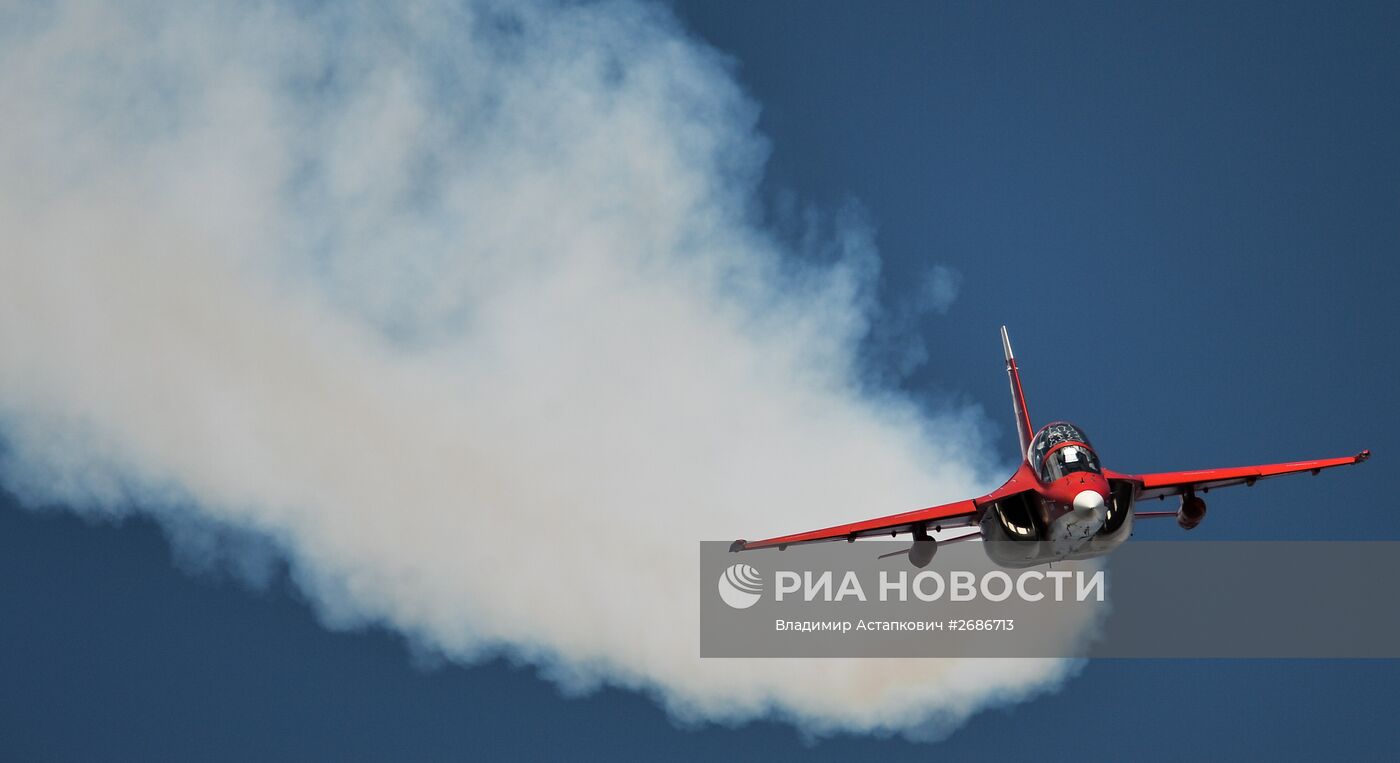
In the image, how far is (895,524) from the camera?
47125 mm

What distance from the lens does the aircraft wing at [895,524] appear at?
47.0 m

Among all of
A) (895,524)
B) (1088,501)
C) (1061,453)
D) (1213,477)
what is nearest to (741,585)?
(895,524)

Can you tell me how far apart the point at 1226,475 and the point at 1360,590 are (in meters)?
27.6

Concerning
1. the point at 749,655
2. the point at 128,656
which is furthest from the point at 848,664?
the point at 128,656

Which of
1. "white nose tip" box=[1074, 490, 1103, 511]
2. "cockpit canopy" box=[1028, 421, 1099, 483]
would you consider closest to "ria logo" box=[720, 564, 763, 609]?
"cockpit canopy" box=[1028, 421, 1099, 483]

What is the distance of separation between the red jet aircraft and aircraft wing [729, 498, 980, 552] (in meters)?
0.03

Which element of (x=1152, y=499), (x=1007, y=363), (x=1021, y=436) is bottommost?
(x=1152, y=499)

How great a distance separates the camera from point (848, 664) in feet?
200

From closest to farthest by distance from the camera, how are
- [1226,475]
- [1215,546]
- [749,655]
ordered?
[1226,475] < [749,655] < [1215,546]

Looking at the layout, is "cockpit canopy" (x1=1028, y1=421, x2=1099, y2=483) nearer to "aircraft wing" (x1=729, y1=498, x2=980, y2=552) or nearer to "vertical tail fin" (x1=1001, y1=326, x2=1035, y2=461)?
"aircraft wing" (x1=729, y1=498, x2=980, y2=552)

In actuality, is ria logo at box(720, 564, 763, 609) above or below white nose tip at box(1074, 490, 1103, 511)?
above

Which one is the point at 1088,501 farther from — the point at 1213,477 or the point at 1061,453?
the point at 1213,477

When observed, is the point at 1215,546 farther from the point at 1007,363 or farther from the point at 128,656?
the point at 128,656

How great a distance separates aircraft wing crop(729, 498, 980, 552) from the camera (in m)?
47.0
